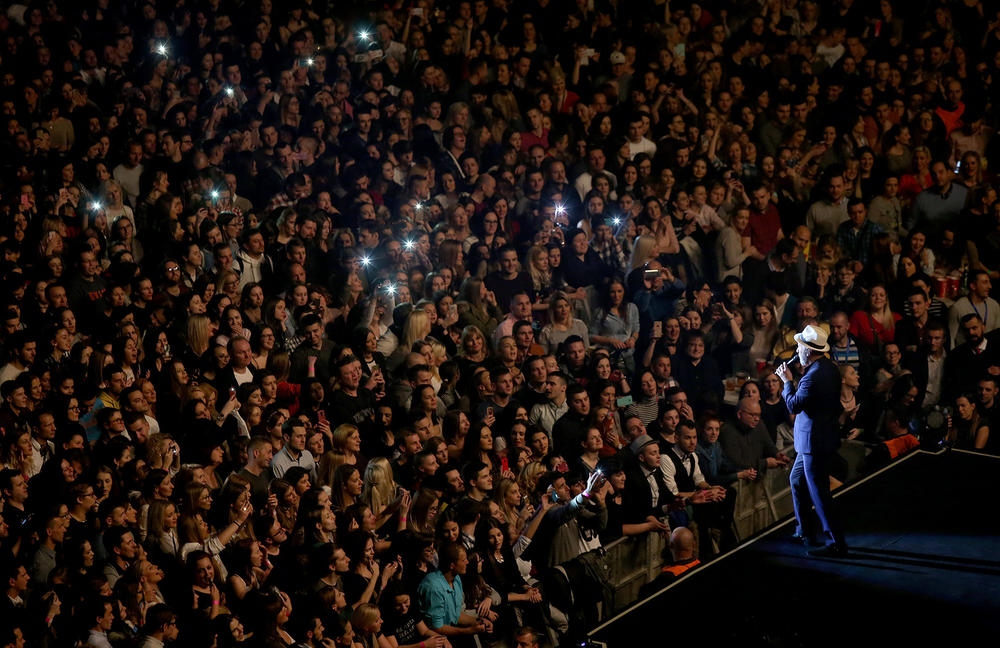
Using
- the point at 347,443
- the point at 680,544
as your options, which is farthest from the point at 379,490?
the point at 680,544

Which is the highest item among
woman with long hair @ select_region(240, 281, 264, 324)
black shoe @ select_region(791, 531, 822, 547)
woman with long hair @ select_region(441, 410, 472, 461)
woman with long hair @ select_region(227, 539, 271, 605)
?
woman with long hair @ select_region(240, 281, 264, 324)

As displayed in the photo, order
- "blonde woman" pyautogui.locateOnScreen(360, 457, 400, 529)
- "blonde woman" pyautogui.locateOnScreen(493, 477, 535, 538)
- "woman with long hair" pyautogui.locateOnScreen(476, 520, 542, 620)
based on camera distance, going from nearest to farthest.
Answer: "woman with long hair" pyautogui.locateOnScreen(476, 520, 542, 620), "blonde woman" pyautogui.locateOnScreen(360, 457, 400, 529), "blonde woman" pyautogui.locateOnScreen(493, 477, 535, 538)

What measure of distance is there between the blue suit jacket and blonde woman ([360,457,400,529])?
2.71m

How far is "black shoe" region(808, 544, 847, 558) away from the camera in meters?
8.37

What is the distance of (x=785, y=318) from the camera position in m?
11.8

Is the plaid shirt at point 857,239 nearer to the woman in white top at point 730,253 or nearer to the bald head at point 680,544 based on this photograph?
the woman in white top at point 730,253

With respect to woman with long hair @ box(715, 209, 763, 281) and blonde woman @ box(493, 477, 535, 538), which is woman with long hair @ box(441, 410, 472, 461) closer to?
blonde woman @ box(493, 477, 535, 538)

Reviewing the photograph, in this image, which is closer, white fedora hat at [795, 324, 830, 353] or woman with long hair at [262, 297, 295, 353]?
white fedora hat at [795, 324, 830, 353]

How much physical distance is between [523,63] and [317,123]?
2725 mm

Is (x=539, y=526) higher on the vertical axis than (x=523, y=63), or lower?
lower

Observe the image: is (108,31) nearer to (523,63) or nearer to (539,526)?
(523,63)

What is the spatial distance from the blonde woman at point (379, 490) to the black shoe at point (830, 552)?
9.01 feet

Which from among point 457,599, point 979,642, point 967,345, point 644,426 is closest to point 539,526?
point 457,599

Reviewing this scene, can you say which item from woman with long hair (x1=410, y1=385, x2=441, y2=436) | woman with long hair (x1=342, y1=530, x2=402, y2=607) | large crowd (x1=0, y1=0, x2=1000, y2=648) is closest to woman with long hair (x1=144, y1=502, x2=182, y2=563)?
large crowd (x1=0, y1=0, x2=1000, y2=648)
